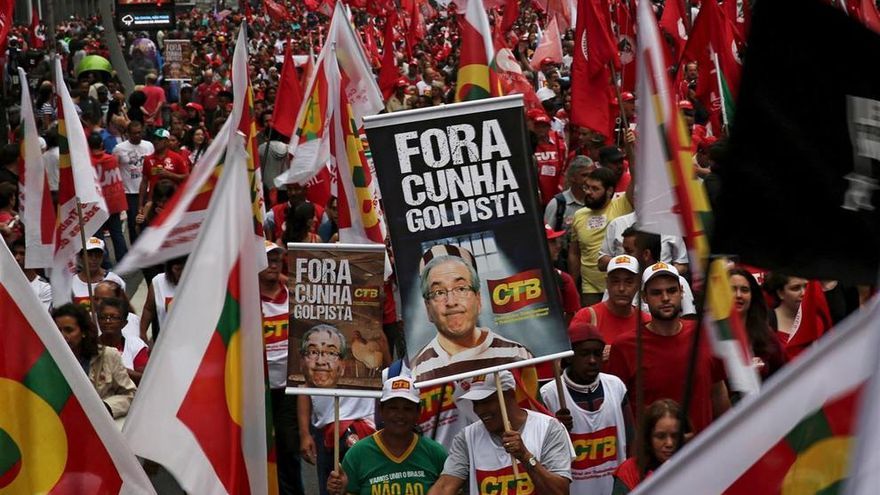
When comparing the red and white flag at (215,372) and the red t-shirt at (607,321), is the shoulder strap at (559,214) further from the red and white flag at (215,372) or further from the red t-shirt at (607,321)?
the red and white flag at (215,372)

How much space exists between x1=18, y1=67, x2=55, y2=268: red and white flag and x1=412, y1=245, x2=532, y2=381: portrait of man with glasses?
12.6ft

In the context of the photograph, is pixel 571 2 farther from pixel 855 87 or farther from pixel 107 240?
pixel 855 87

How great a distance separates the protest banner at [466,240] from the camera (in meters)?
6.09

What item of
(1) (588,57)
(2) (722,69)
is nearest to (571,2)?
(2) (722,69)

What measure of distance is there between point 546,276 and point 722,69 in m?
7.91

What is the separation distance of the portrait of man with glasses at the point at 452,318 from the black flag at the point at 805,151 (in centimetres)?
235

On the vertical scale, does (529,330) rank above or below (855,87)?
below

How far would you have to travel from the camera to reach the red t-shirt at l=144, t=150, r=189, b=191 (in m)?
14.4

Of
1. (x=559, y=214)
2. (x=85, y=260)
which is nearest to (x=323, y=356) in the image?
(x=85, y=260)

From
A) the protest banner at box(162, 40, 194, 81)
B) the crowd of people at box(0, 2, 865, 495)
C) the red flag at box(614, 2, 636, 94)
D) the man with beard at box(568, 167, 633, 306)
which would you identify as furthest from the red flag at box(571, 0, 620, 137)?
the protest banner at box(162, 40, 194, 81)

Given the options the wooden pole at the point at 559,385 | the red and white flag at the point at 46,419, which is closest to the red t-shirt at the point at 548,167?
the wooden pole at the point at 559,385

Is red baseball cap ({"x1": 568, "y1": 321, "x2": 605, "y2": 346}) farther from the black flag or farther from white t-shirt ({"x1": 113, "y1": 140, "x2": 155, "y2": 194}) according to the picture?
white t-shirt ({"x1": 113, "y1": 140, "x2": 155, "y2": 194})

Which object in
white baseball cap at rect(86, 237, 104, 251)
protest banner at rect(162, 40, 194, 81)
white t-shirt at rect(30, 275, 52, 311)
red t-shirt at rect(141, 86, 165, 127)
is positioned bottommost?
protest banner at rect(162, 40, 194, 81)

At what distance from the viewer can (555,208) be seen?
1086cm
